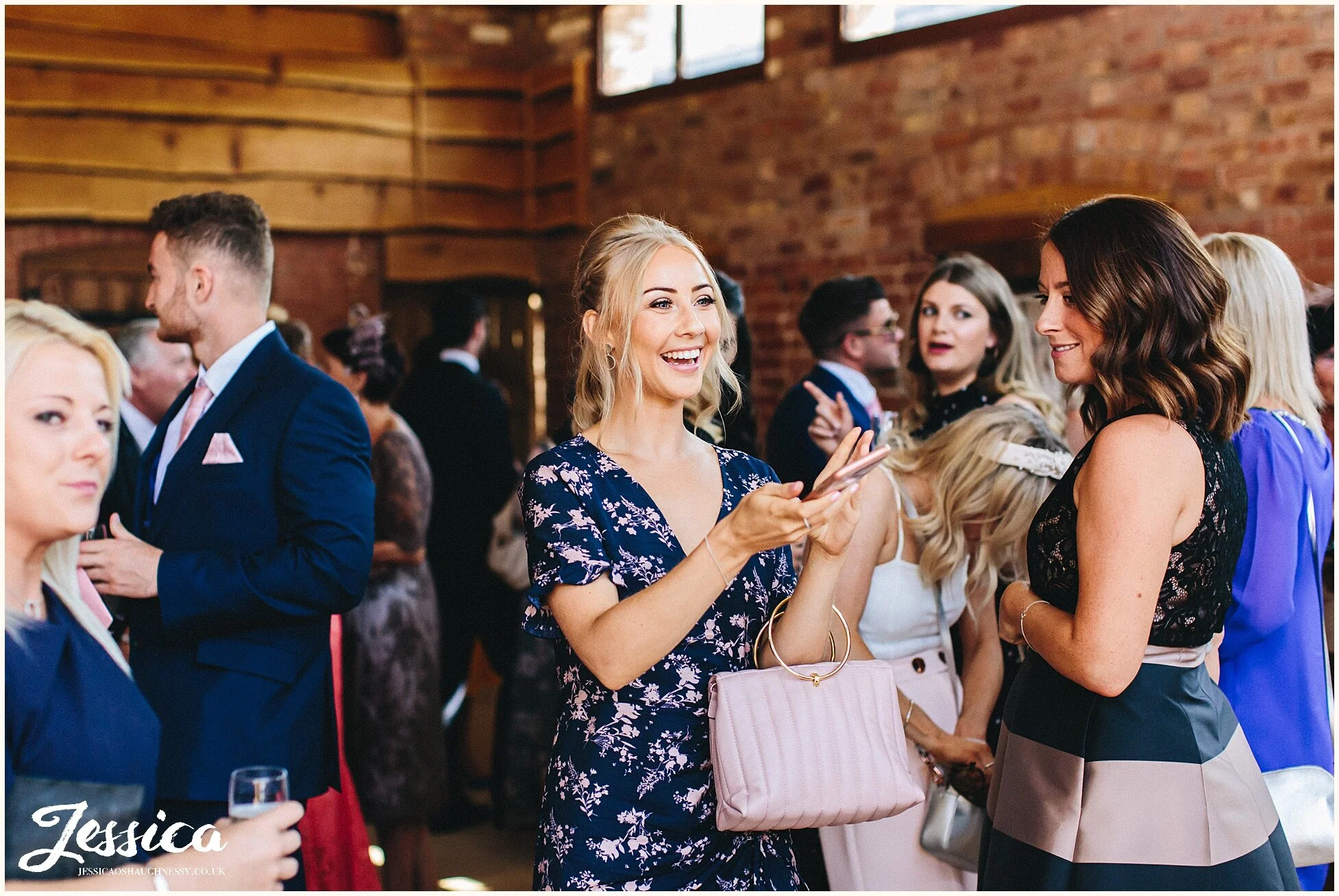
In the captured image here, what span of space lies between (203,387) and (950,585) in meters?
1.54

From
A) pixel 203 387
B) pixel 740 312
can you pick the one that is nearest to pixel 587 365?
pixel 203 387

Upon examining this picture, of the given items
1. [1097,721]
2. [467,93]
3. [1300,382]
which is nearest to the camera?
[1097,721]

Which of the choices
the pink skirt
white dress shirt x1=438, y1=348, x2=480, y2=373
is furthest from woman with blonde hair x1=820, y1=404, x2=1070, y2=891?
white dress shirt x1=438, y1=348, x2=480, y2=373

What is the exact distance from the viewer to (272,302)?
6.53 metres

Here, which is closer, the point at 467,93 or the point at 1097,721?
the point at 1097,721

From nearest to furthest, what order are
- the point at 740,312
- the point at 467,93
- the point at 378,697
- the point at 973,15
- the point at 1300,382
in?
the point at 1300,382
the point at 740,312
the point at 378,697
the point at 973,15
the point at 467,93

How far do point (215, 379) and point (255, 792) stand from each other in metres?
1.02

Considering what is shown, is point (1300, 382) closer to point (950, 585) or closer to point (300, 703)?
point (950, 585)

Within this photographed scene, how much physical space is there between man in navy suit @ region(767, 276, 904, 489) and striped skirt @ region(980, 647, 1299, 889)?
5.85ft

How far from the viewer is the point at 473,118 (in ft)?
23.6

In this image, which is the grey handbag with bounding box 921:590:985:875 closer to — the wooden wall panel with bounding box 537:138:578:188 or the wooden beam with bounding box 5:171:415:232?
the wooden beam with bounding box 5:171:415:232

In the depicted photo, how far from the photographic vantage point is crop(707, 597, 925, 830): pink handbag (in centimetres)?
162

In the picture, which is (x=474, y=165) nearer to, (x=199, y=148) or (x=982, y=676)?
(x=199, y=148)

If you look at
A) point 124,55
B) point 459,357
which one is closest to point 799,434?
point 459,357
